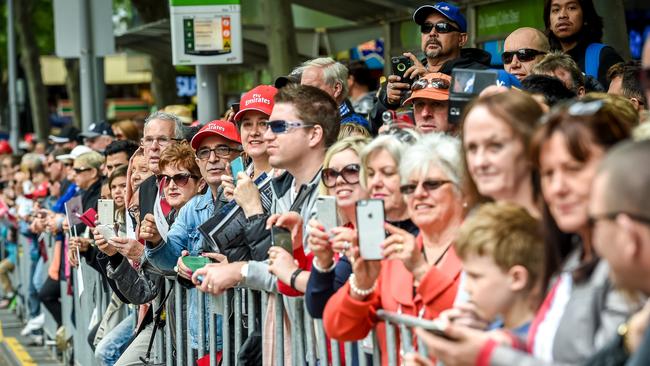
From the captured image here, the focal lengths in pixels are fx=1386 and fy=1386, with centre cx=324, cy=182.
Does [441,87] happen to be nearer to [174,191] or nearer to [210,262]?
[210,262]

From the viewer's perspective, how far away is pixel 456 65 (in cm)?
770

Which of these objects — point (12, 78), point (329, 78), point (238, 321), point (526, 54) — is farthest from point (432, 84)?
point (12, 78)

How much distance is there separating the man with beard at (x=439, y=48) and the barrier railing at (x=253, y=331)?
5.19ft

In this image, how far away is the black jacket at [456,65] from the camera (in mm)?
7719

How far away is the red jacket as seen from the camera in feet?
17.2

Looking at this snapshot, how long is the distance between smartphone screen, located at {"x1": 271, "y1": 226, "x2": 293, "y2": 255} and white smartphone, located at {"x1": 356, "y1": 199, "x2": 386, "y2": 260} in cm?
120

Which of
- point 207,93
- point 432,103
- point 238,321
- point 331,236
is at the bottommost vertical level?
point 238,321

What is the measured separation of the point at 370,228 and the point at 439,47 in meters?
2.89

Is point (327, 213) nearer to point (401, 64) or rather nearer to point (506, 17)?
point (401, 64)

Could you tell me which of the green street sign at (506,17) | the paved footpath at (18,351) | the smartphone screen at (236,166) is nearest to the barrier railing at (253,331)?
the smartphone screen at (236,166)

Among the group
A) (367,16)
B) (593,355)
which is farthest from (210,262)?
(367,16)

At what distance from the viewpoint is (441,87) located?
671 centimetres

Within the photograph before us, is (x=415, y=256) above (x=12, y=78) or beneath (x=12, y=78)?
above

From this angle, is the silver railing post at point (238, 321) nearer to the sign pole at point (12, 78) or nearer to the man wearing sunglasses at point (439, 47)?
the man wearing sunglasses at point (439, 47)
